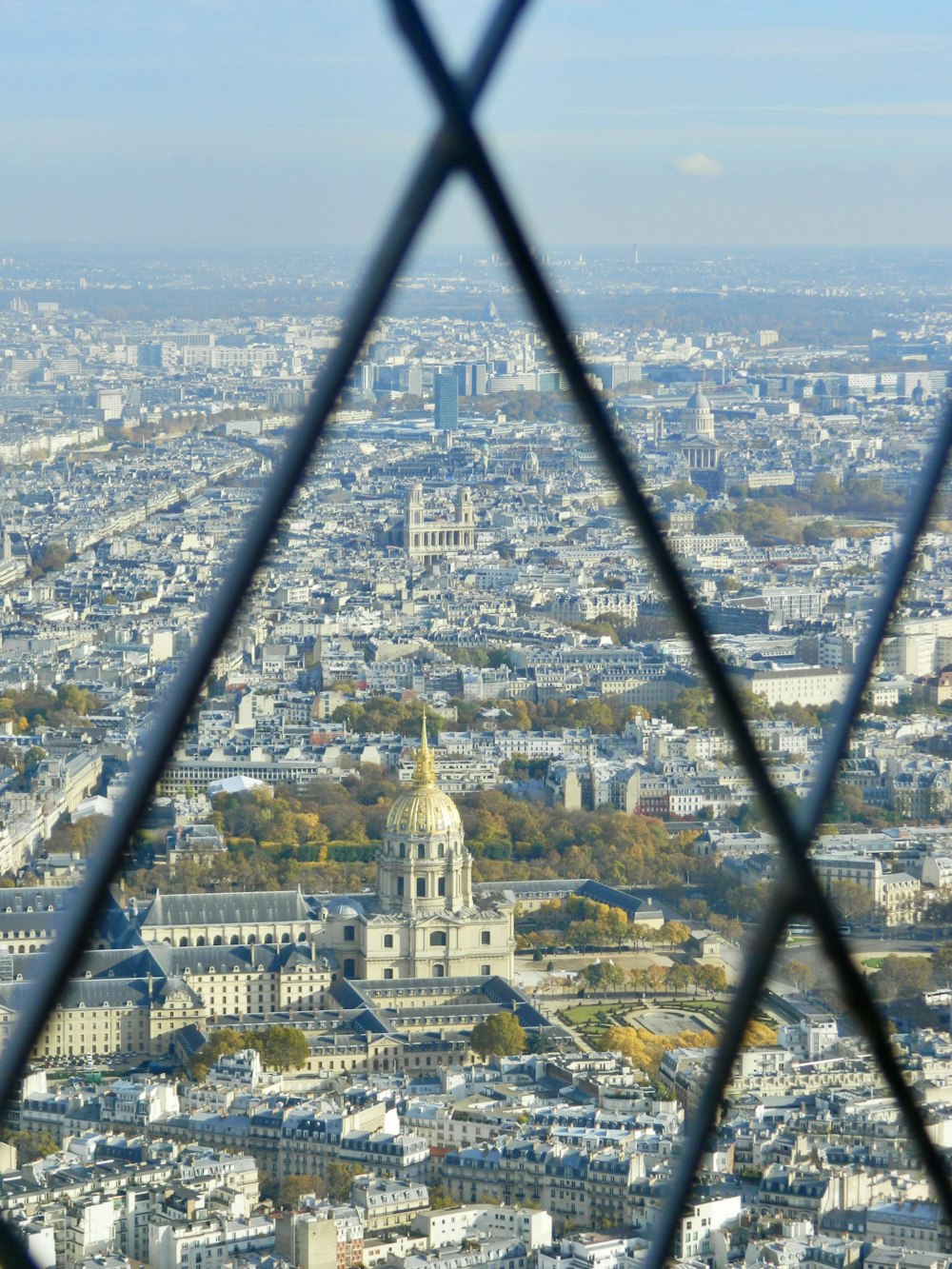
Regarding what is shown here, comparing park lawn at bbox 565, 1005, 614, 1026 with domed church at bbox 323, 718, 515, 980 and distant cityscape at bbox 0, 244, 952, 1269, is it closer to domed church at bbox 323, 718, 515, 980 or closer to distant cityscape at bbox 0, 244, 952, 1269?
distant cityscape at bbox 0, 244, 952, 1269

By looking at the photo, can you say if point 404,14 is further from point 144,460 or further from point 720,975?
point 144,460

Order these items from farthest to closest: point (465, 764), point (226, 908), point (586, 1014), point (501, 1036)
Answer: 1. point (465, 764)
2. point (226, 908)
3. point (586, 1014)
4. point (501, 1036)

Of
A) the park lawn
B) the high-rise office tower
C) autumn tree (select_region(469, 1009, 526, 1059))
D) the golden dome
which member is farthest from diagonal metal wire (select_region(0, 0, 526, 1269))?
the high-rise office tower

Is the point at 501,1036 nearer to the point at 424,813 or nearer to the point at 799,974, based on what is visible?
the point at 799,974

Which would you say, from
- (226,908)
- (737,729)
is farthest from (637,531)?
(226,908)

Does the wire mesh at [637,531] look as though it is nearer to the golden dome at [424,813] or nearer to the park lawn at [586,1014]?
the park lawn at [586,1014]
